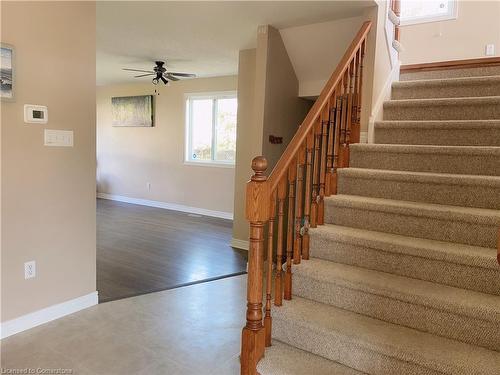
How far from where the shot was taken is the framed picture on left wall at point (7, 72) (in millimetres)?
2271

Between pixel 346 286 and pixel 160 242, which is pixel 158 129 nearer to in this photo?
pixel 160 242

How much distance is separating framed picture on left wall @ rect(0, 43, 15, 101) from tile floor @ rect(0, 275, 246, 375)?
4.96 feet

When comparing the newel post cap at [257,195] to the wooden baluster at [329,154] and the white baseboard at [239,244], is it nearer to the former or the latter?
the wooden baluster at [329,154]

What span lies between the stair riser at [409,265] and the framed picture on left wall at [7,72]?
2056mm

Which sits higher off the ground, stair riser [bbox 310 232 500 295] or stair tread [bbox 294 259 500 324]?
stair riser [bbox 310 232 500 295]

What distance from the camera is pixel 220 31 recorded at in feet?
13.0

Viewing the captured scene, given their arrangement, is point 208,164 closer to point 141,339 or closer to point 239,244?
point 239,244

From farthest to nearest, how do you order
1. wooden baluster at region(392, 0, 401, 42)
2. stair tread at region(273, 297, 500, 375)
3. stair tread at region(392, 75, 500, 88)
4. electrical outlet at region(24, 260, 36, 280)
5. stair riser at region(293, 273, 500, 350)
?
1. wooden baluster at region(392, 0, 401, 42)
2. stair tread at region(392, 75, 500, 88)
3. electrical outlet at region(24, 260, 36, 280)
4. stair riser at region(293, 273, 500, 350)
5. stair tread at region(273, 297, 500, 375)

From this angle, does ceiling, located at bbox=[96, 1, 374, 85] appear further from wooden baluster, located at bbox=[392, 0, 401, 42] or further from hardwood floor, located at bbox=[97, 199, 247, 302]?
hardwood floor, located at bbox=[97, 199, 247, 302]

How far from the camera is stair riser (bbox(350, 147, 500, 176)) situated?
8.27 ft

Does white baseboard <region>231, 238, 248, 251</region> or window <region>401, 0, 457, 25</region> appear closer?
window <region>401, 0, 457, 25</region>

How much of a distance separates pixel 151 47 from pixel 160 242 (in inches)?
95.9

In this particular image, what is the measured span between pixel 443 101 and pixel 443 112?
0.29ft

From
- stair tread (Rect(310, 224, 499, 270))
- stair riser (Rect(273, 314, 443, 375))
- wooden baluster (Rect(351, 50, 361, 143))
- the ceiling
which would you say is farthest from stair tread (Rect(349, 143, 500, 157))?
stair riser (Rect(273, 314, 443, 375))
